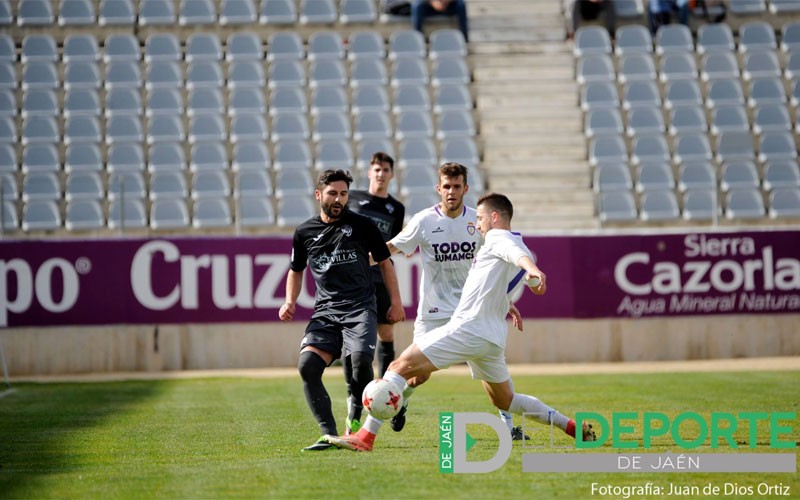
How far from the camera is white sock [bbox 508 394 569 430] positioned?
29.5 ft

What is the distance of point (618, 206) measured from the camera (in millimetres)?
21219

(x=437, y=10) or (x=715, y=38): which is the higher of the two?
(x=437, y=10)

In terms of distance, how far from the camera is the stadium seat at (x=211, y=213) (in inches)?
814

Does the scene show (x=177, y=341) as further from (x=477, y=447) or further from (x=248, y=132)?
(x=477, y=447)

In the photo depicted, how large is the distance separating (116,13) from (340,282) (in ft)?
57.5

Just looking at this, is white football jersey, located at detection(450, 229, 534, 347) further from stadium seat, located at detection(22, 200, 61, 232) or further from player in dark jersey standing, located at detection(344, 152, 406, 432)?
stadium seat, located at detection(22, 200, 61, 232)

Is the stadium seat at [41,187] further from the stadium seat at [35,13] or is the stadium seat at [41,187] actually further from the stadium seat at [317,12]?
the stadium seat at [317,12]

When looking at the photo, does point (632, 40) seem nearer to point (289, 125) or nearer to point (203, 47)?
point (289, 125)

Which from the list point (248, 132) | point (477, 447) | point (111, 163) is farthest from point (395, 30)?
point (477, 447)

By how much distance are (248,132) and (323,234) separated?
13650 millimetres

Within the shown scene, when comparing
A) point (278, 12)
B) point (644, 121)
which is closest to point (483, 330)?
point (644, 121)

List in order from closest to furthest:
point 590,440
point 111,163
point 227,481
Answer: point 227,481 → point 590,440 → point 111,163

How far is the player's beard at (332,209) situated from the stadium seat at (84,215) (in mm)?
11901

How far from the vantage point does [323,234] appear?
9.77 m
